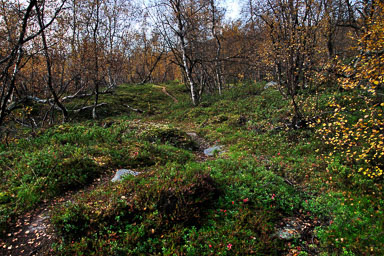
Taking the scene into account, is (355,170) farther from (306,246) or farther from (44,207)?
(44,207)

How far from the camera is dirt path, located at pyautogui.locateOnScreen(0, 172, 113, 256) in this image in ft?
12.9

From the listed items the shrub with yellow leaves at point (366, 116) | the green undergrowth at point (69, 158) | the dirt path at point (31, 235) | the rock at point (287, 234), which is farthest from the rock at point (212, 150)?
the dirt path at point (31, 235)

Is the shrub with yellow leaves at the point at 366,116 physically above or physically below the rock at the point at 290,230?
above

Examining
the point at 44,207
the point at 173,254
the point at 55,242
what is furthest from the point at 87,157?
the point at 173,254

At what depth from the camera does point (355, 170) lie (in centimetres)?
637

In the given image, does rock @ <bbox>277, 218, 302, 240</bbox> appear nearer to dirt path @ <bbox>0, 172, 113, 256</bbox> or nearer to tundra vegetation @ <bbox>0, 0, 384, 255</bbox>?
tundra vegetation @ <bbox>0, 0, 384, 255</bbox>

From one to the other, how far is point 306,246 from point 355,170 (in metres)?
3.61

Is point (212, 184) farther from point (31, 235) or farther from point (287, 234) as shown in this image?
point (31, 235)

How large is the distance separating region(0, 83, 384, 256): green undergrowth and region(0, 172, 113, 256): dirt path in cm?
25

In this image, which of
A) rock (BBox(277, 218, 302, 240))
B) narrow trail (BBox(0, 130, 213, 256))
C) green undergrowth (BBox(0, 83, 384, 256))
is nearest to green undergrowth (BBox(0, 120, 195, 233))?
green undergrowth (BBox(0, 83, 384, 256))

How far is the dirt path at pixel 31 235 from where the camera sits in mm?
3941

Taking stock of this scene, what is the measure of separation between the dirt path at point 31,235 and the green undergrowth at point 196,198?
0.25m

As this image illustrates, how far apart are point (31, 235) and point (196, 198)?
11.3ft

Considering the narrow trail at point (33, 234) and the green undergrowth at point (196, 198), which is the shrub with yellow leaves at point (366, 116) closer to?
the green undergrowth at point (196, 198)
